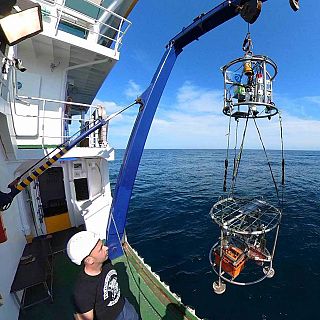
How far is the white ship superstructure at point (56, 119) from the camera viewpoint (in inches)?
209

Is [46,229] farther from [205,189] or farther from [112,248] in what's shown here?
[205,189]

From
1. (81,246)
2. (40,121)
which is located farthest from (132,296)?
(40,121)

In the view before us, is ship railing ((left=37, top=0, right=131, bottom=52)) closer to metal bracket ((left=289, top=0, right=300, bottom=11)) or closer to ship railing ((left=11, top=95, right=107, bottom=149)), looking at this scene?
ship railing ((left=11, top=95, right=107, bottom=149))

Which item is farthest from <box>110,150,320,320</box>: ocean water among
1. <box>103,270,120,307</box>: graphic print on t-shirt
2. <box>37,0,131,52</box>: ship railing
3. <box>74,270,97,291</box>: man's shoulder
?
<box>37,0,131,52</box>: ship railing

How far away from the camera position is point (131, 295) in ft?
14.5

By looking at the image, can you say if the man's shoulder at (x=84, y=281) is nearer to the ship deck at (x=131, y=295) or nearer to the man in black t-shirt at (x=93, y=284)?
the man in black t-shirt at (x=93, y=284)

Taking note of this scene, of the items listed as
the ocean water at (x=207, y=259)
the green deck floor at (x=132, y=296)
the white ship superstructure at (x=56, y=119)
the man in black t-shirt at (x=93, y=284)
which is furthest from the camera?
the ocean water at (x=207, y=259)

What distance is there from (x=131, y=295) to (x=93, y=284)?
293cm

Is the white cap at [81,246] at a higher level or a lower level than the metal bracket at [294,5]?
lower

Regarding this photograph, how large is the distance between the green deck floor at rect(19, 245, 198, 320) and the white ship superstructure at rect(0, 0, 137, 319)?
1.14 m

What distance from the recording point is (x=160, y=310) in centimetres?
404

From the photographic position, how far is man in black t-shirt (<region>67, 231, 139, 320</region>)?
206 centimetres

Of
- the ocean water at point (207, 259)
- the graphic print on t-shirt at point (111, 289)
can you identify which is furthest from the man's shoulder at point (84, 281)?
the ocean water at point (207, 259)

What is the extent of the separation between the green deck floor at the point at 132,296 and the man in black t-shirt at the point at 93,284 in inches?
85.0
